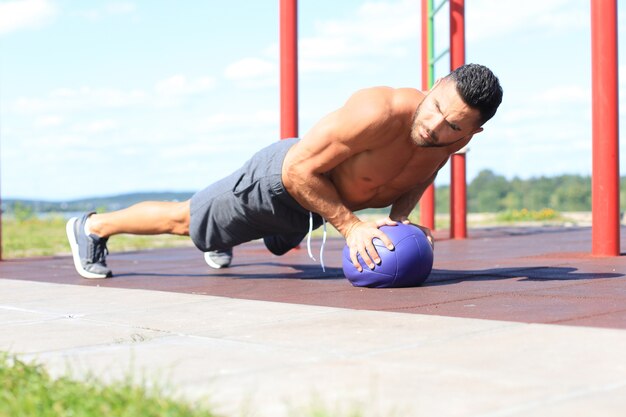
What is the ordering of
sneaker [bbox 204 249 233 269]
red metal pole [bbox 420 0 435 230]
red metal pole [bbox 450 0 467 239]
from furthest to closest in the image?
red metal pole [bbox 420 0 435 230] → red metal pole [bbox 450 0 467 239] → sneaker [bbox 204 249 233 269]

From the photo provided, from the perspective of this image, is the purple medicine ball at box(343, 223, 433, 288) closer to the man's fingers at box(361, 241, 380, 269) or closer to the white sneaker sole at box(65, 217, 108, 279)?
the man's fingers at box(361, 241, 380, 269)

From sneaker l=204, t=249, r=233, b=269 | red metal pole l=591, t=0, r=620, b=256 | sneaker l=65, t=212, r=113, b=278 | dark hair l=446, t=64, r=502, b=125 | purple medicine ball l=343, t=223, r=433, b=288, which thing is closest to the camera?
dark hair l=446, t=64, r=502, b=125

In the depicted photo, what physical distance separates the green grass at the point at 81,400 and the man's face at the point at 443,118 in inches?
95.9

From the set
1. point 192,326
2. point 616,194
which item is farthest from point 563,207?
point 192,326

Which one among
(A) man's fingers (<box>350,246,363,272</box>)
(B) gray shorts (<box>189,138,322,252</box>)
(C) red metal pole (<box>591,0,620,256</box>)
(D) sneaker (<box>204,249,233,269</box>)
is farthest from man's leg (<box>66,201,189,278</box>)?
(C) red metal pole (<box>591,0,620,256</box>)

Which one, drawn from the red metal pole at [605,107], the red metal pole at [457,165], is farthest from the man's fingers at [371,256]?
the red metal pole at [457,165]

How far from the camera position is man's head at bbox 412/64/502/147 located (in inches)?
163

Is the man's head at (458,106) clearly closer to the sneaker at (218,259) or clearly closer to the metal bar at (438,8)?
the sneaker at (218,259)

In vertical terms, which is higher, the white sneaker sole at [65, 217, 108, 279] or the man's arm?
the man's arm

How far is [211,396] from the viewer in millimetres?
2131

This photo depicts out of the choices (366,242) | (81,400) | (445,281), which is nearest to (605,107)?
(445,281)

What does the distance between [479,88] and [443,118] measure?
235 millimetres

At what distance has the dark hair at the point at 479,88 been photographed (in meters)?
4.11

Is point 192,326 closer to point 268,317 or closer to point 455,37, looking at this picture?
point 268,317
